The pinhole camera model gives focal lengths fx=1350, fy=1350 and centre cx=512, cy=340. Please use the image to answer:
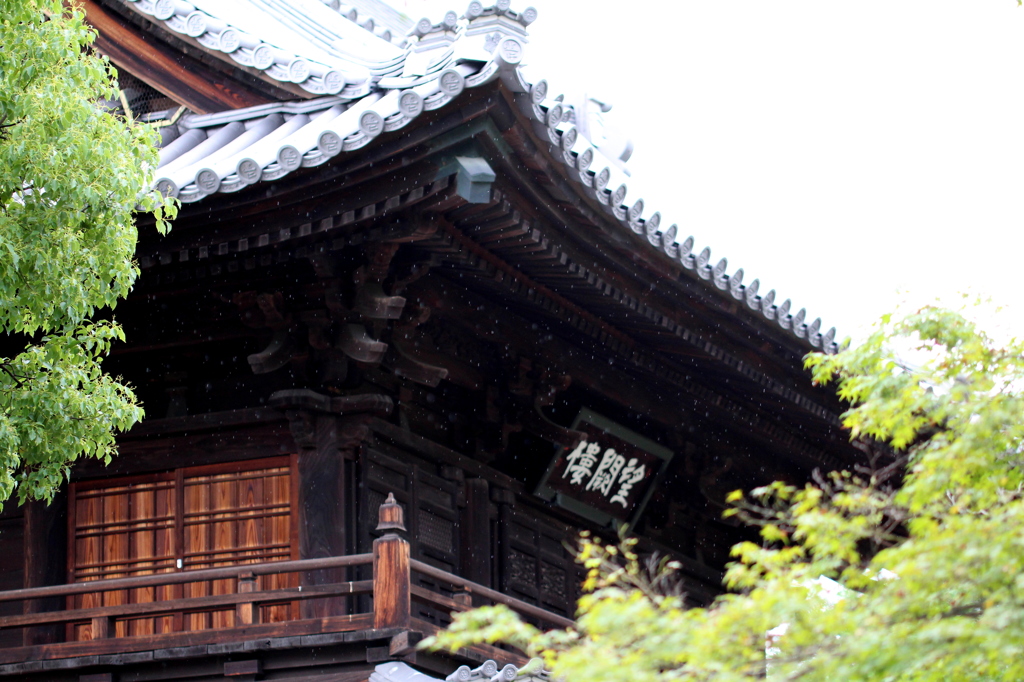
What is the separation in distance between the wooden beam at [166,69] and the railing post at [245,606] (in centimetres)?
370

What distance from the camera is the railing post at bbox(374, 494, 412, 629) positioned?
788 cm

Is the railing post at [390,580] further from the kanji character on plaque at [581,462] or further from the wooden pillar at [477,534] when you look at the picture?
the kanji character on plaque at [581,462]

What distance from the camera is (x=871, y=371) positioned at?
17.7 ft

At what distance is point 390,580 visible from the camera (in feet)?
25.9

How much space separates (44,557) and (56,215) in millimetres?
4425

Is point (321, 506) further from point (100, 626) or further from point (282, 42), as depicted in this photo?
point (282, 42)

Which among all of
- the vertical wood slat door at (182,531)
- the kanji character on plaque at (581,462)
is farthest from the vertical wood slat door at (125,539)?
the kanji character on plaque at (581,462)

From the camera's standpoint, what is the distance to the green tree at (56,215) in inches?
240

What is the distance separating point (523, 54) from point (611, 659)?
13.7 ft

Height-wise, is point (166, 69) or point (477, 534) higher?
point (166, 69)

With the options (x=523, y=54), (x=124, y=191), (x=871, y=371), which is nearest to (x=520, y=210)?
(x=523, y=54)

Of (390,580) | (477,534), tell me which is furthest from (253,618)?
(477,534)

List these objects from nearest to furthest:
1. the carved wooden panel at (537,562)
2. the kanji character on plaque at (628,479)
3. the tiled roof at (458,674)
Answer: the tiled roof at (458,674), the carved wooden panel at (537,562), the kanji character on plaque at (628,479)

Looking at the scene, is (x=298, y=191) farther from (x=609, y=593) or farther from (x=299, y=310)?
(x=609, y=593)
